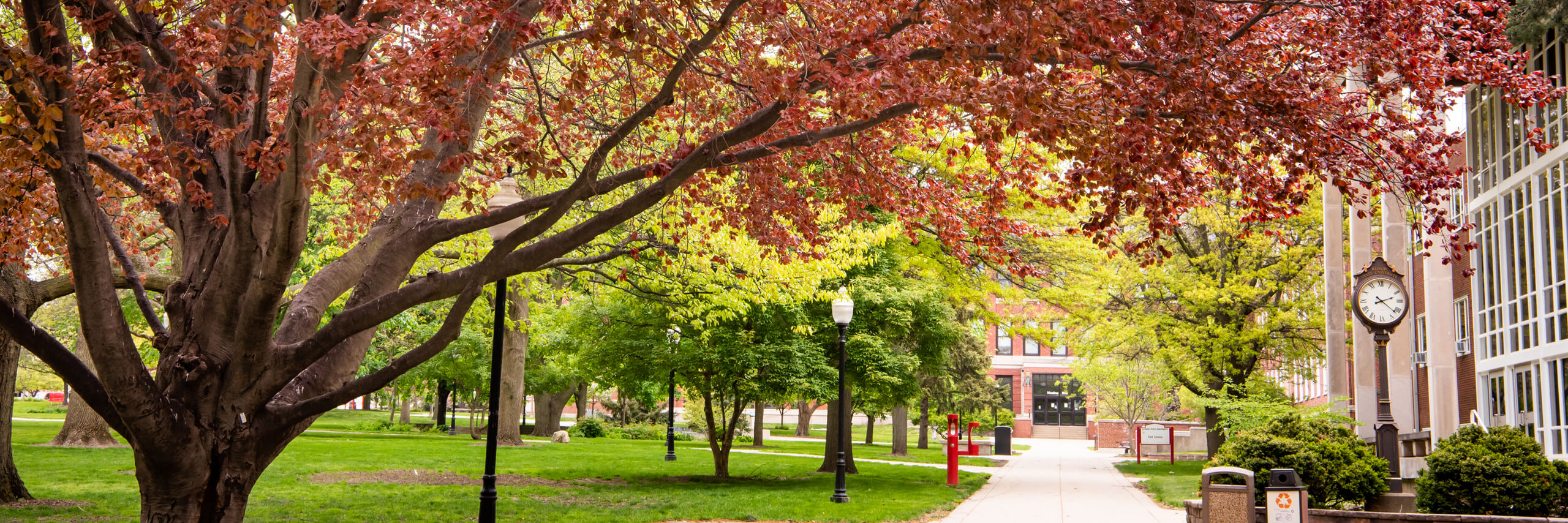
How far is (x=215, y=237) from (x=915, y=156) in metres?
15.7

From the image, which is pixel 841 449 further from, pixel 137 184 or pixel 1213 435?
pixel 1213 435

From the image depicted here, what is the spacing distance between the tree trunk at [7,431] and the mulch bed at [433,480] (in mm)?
4129

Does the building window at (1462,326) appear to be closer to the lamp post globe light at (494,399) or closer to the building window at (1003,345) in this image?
the lamp post globe light at (494,399)

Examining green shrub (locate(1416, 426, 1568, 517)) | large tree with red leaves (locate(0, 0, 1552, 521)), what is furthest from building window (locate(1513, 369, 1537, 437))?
large tree with red leaves (locate(0, 0, 1552, 521))

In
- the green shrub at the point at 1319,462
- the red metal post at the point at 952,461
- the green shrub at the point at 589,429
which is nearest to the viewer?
the green shrub at the point at 1319,462

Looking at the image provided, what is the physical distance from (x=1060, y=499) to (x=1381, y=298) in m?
5.68

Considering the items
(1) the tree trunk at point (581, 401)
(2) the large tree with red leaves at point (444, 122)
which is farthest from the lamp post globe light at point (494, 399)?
(1) the tree trunk at point (581, 401)

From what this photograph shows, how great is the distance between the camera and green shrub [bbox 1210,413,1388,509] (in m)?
11.2

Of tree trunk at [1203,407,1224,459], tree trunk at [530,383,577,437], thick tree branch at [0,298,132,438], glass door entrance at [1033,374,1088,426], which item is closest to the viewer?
thick tree branch at [0,298,132,438]

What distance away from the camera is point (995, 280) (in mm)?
24766

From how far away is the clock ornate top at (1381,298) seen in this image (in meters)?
14.1

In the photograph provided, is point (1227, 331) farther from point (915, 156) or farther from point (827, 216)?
point (827, 216)

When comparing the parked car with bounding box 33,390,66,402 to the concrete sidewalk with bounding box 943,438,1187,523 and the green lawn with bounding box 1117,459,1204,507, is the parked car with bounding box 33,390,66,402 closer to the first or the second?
the green lawn with bounding box 1117,459,1204,507

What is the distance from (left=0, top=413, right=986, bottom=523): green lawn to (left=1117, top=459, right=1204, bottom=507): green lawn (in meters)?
3.29
